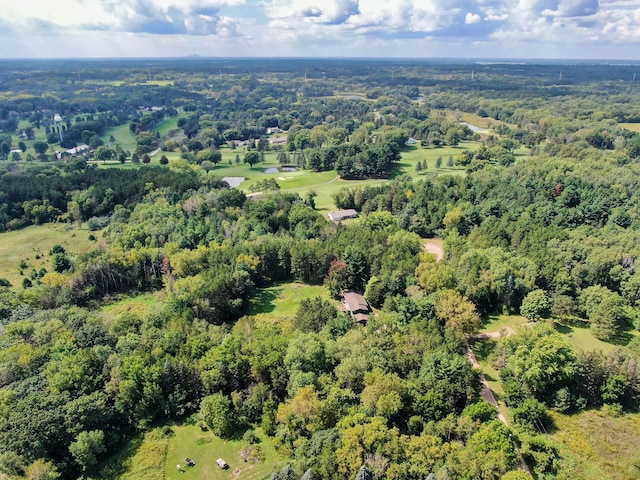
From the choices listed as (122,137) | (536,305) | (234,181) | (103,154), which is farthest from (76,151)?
(536,305)

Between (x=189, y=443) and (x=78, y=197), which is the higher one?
(x=78, y=197)

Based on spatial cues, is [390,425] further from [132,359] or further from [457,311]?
[132,359]

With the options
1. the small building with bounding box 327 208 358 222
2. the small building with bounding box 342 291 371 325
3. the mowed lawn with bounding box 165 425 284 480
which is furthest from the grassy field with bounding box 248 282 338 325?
the small building with bounding box 327 208 358 222

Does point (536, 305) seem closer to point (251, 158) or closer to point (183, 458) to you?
point (183, 458)

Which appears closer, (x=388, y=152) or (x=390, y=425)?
(x=390, y=425)

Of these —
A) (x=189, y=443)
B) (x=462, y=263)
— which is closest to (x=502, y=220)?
(x=462, y=263)

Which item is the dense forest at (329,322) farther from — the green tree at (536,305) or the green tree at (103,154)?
the green tree at (103,154)

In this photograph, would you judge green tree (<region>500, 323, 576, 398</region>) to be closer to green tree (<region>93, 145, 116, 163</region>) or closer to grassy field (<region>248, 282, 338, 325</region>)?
grassy field (<region>248, 282, 338, 325</region>)
